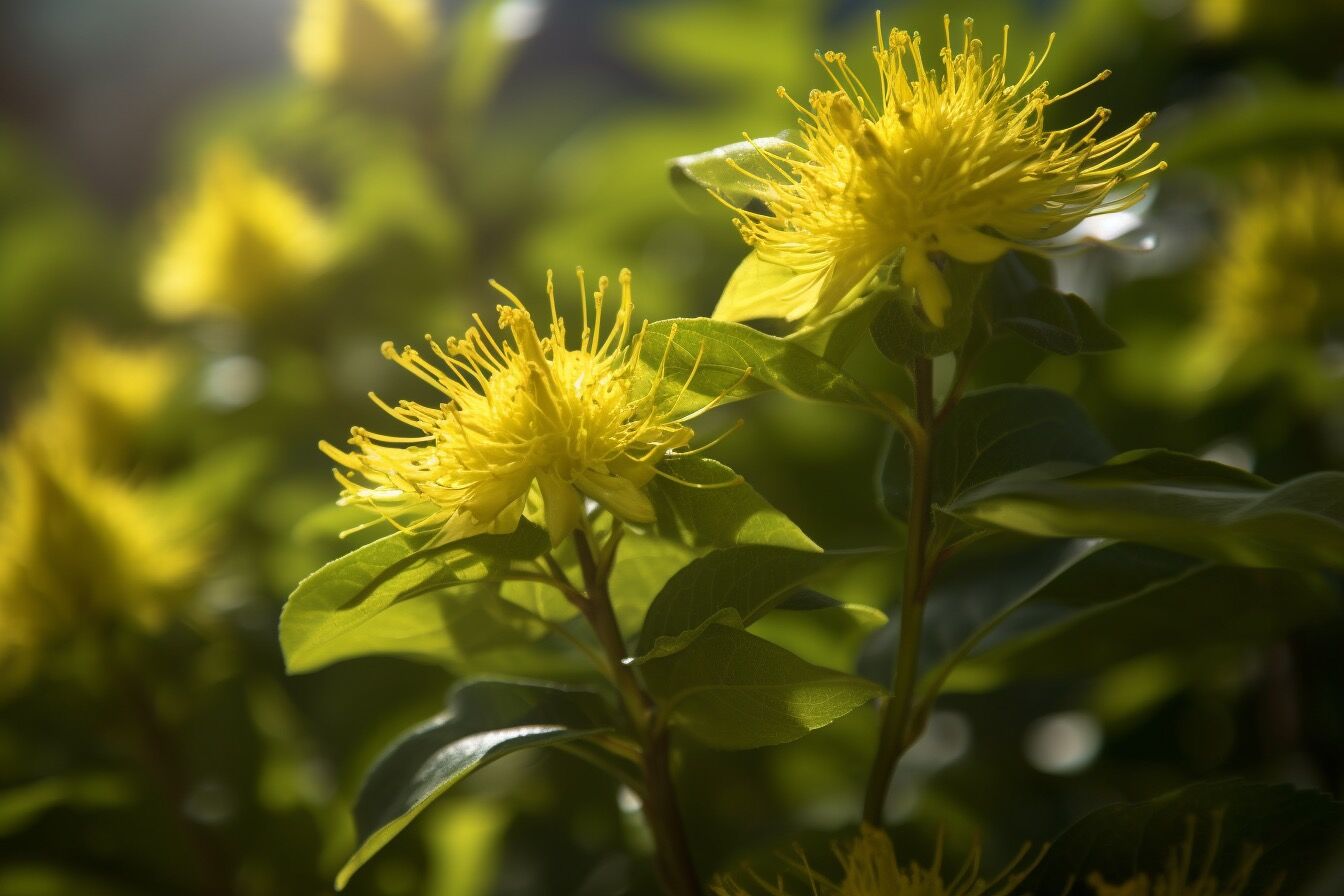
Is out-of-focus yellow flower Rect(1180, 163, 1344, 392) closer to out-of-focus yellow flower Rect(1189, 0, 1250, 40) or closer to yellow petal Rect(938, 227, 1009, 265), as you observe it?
out-of-focus yellow flower Rect(1189, 0, 1250, 40)

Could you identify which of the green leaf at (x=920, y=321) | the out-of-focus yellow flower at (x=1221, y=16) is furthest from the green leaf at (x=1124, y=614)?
the out-of-focus yellow flower at (x=1221, y=16)

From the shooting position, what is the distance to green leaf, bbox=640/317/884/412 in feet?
1.65

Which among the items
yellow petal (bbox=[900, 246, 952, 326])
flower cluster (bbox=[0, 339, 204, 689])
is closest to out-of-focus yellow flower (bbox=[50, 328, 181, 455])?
flower cluster (bbox=[0, 339, 204, 689])

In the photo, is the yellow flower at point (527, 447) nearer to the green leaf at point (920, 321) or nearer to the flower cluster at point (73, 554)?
the green leaf at point (920, 321)

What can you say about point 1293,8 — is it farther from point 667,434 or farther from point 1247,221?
point 667,434

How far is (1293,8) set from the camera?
122cm

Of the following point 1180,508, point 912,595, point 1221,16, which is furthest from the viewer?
point 1221,16

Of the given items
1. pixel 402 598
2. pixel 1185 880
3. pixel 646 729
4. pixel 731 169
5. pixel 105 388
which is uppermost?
pixel 105 388

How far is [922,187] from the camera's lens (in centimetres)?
51

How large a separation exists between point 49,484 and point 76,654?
0.53 feet

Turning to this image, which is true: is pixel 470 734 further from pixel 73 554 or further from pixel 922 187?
pixel 73 554

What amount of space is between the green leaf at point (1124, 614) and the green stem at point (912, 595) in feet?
0.09

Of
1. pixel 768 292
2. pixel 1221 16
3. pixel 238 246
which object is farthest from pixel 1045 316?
pixel 238 246

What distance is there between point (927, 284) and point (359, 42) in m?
1.06
